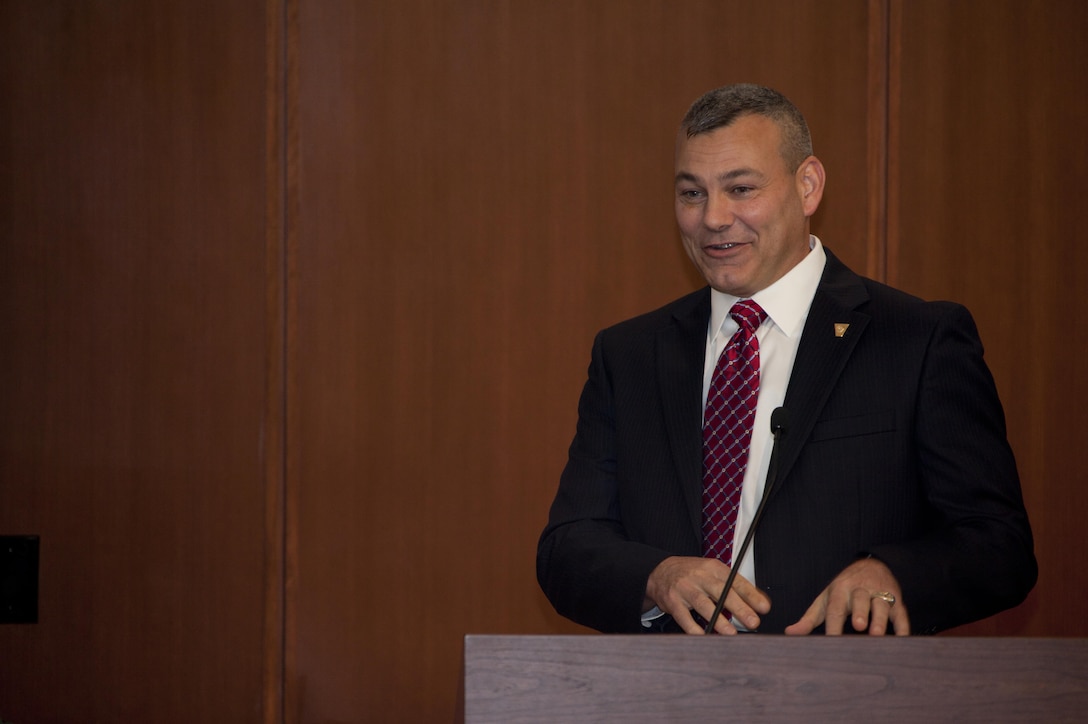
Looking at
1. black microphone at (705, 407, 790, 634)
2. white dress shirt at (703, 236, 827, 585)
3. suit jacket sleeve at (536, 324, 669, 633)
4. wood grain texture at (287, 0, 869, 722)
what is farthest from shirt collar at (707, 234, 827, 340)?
wood grain texture at (287, 0, 869, 722)

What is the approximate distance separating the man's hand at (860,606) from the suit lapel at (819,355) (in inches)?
9.4

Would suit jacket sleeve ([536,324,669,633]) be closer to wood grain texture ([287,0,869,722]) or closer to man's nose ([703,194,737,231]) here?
man's nose ([703,194,737,231])

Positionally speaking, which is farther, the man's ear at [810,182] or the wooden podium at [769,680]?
the man's ear at [810,182]

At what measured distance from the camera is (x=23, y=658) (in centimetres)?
324

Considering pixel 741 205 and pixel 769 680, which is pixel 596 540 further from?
pixel 769 680

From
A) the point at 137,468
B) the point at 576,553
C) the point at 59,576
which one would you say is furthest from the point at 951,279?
the point at 59,576

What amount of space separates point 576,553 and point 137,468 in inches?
67.0

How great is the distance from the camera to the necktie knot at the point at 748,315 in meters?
2.06

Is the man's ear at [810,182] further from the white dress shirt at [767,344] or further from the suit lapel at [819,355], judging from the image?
the suit lapel at [819,355]

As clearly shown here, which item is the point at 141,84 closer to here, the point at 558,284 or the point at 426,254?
the point at 426,254

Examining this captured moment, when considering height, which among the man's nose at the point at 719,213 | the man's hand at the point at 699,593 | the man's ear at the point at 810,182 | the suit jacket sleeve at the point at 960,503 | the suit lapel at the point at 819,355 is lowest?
the man's hand at the point at 699,593

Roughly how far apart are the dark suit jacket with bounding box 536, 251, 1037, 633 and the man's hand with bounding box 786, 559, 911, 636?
0.05 m

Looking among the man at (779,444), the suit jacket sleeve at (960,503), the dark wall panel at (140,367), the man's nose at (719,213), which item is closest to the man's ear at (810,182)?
the man at (779,444)

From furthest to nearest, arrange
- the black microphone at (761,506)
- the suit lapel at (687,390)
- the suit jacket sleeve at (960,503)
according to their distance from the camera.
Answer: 1. the suit lapel at (687,390)
2. the suit jacket sleeve at (960,503)
3. the black microphone at (761,506)
